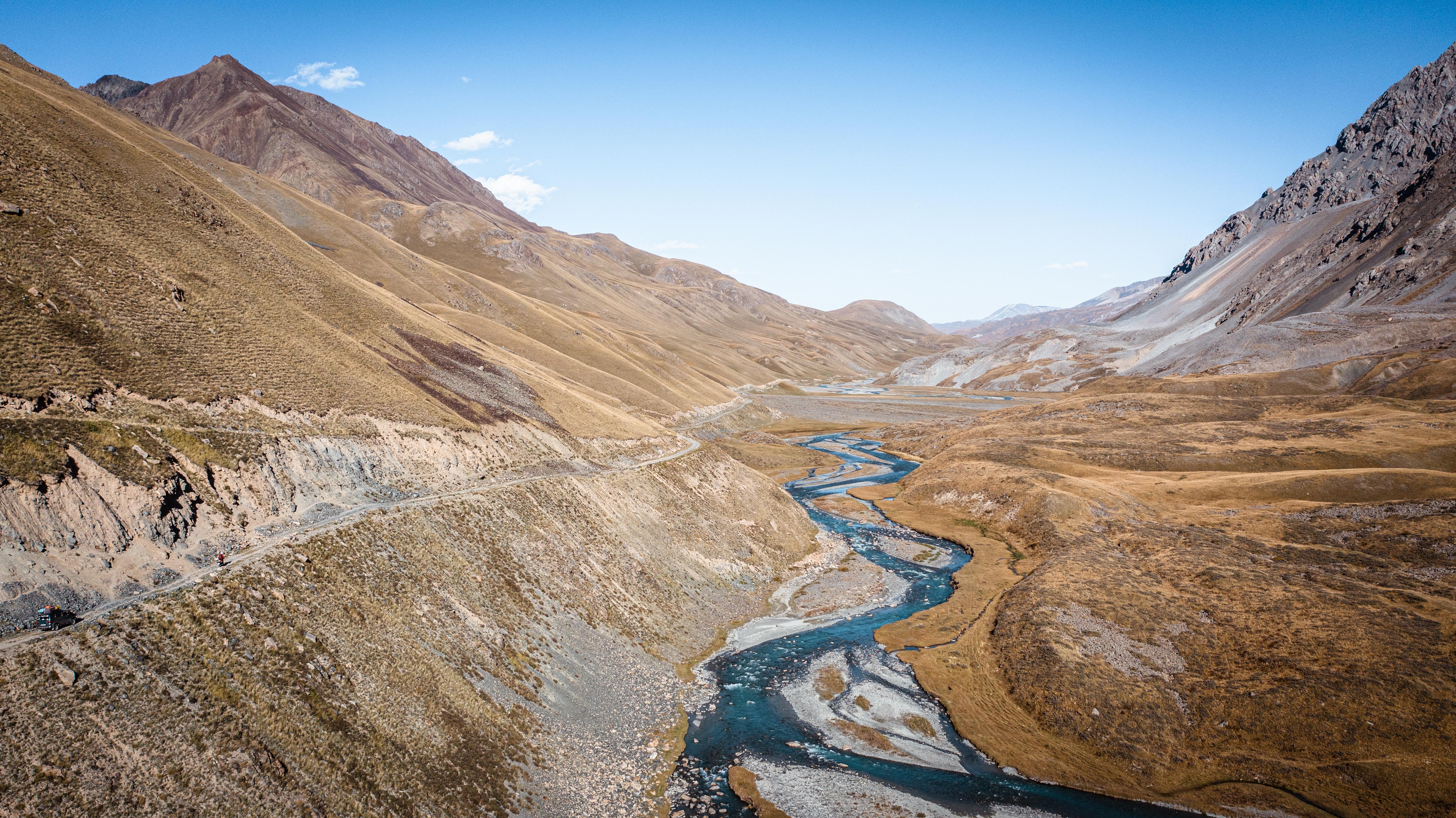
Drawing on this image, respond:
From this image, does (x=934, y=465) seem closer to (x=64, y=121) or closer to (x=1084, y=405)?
(x=1084, y=405)

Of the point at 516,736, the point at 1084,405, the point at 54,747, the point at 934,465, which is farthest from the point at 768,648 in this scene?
the point at 1084,405

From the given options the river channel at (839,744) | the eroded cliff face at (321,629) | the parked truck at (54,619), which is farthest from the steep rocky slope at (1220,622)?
the parked truck at (54,619)

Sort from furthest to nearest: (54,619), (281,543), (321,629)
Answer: (281,543), (321,629), (54,619)

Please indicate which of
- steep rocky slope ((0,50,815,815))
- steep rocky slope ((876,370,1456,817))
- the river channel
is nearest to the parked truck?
steep rocky slope ((0,50,815,815))

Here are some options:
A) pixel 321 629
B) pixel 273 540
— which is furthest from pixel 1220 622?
pixel 273 540

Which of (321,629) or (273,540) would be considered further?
(273,540)

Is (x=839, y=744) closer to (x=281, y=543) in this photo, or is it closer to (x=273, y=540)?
(x=281, y=543)

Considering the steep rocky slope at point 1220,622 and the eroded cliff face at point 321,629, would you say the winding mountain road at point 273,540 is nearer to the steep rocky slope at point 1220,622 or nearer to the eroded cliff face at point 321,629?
the eroded cliff face at point 321,629
